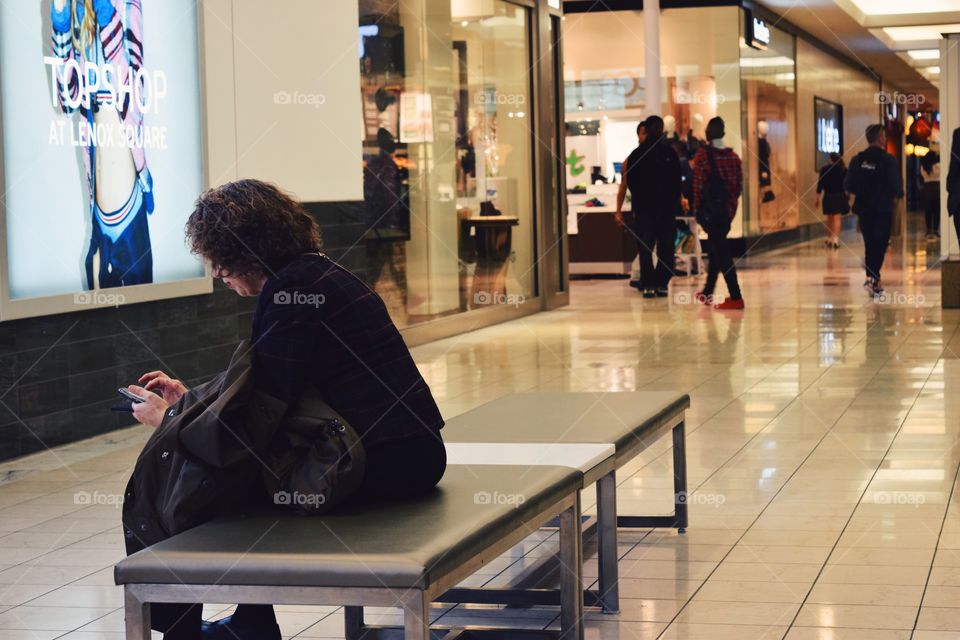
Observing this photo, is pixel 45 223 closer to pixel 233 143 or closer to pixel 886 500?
pixel 233 143

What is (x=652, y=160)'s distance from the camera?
48.3ft

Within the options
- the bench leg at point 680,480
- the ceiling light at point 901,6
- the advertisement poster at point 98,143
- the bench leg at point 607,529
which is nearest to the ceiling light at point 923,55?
the ceiling light at point 901,6

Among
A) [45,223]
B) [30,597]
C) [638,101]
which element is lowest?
[30,597]

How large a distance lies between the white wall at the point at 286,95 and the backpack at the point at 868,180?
6.73m

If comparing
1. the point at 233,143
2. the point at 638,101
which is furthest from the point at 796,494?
the point at 638,101

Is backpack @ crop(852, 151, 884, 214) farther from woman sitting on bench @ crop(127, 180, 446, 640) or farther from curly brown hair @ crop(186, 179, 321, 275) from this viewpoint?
curly brown hair @ crop(186, 179, 321, 275)

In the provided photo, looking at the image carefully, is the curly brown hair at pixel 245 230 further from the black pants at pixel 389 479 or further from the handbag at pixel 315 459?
the black pants at pixel 389 479

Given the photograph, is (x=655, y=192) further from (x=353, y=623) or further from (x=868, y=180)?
(x=353, y=623)

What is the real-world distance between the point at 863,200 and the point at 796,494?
32.8 feet

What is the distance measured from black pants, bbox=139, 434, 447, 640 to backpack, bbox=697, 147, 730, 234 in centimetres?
1082

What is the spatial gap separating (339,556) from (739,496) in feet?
10.2

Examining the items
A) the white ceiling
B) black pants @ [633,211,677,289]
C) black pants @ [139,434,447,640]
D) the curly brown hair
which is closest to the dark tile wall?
black pants @ [139,434,447,640]

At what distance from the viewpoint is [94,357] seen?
23.7ft

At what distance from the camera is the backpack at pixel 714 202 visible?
13750 millimetres
